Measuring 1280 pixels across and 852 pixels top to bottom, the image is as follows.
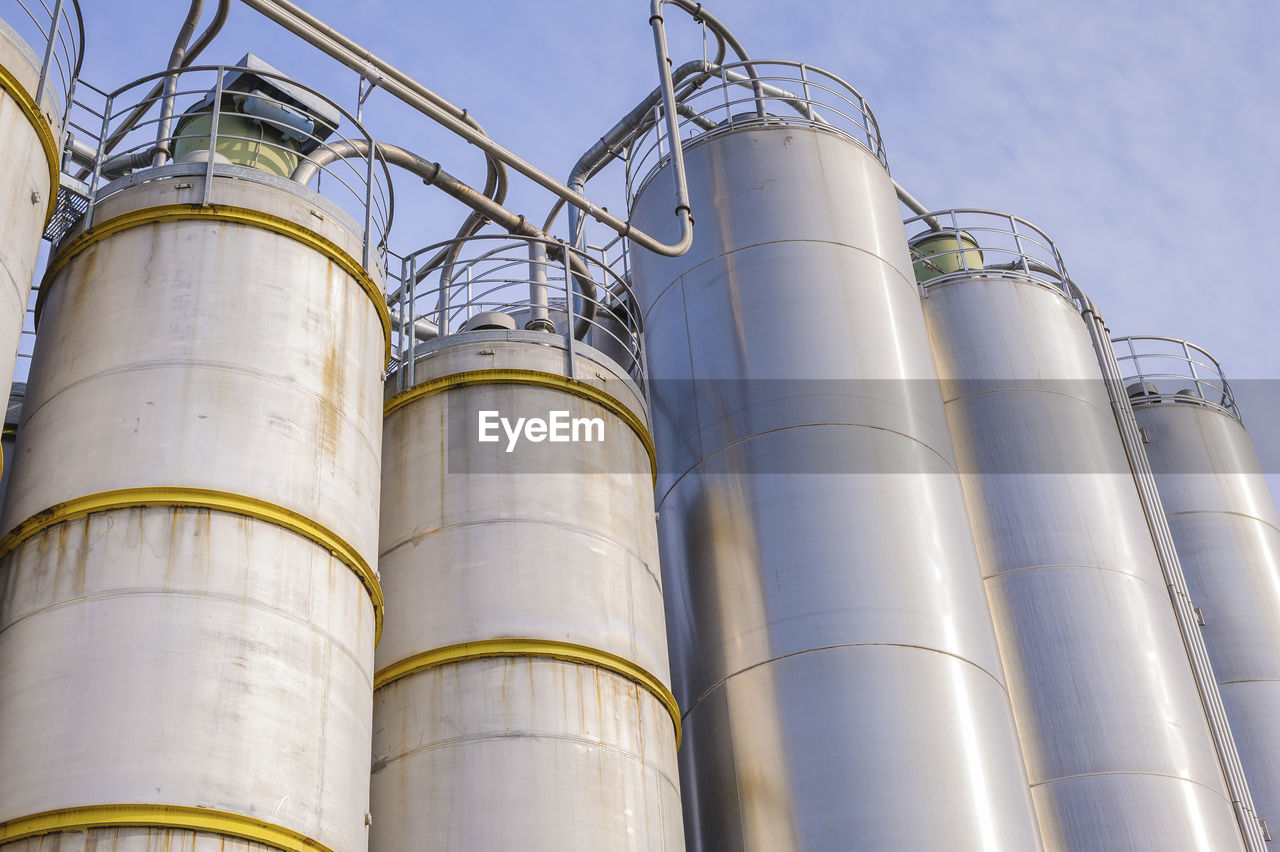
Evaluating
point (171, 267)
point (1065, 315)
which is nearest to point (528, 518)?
point (171, 267)

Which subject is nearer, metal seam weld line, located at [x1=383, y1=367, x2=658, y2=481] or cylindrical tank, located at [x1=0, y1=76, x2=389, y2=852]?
cylindrical tank, located at [x1=0, y1=76, x2=389, y2=852]

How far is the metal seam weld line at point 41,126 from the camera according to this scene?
37.4 ft

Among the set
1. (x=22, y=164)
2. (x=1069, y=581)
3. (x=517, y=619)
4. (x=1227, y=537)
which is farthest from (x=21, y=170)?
(x=1227, y=537)

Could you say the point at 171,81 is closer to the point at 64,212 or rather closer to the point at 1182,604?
the point at 64,212

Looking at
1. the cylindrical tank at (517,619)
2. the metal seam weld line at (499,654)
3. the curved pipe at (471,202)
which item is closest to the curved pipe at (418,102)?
the curved pipe at (471,202)

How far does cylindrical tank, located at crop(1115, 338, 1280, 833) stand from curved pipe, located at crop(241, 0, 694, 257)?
10958 millimetres

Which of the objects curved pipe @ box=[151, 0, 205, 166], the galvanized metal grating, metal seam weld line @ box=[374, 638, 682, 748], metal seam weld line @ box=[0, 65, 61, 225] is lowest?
metal seam weld line @ box=[374, 638, 682, 748]

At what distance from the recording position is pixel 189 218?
12.3 meters

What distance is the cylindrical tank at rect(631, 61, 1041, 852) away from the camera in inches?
528

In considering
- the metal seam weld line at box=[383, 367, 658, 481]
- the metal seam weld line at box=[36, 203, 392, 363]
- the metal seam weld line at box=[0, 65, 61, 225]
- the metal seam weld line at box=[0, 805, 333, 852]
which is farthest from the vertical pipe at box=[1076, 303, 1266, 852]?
the metal seam weld line at box=[0, 65, 61, 225]

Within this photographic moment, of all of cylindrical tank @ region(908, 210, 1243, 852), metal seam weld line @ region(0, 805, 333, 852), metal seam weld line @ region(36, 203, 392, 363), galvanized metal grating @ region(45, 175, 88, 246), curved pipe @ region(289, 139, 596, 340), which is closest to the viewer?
metal seam weld line @ region(0, 805, 333, 852)

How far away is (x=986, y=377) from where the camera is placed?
1917 centimetres

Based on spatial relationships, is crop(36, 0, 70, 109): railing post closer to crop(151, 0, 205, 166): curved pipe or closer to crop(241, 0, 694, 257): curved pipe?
crop(151, 0, 205, 166): curved pipe

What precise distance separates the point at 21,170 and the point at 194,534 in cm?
357
